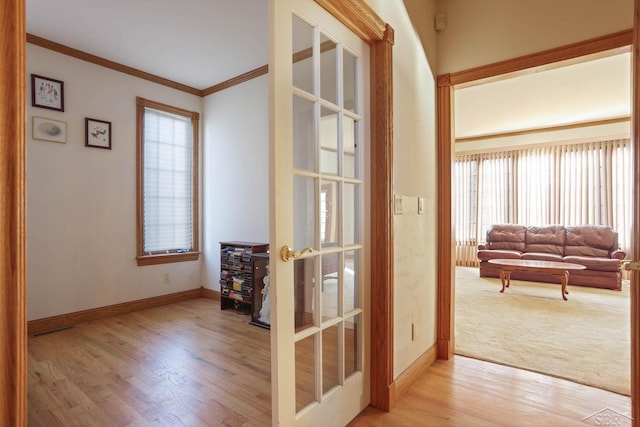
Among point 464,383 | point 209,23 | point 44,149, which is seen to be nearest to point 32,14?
point 44,149

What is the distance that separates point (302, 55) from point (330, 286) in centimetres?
109

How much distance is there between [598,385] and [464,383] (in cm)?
87

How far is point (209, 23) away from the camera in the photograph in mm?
2918

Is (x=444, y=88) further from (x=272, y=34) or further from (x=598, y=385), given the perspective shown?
(x=598, y=385)

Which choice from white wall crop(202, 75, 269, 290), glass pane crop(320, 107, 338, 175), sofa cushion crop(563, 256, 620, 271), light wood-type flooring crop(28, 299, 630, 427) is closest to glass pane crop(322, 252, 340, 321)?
glass pane crop(320, 107, 338, 175)

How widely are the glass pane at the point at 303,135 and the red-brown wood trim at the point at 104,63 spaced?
329cm

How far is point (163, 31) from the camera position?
3.05 metres

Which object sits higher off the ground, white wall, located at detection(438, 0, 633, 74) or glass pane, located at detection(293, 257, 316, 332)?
white wall, located at detection(438, 0, 633, 74)

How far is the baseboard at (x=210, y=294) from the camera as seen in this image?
429 centimetres

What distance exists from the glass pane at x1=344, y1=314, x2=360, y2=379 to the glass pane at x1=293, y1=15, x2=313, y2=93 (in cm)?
120

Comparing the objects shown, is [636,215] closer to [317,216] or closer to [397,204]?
[397,204]

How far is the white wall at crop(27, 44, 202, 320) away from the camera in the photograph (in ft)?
10.2

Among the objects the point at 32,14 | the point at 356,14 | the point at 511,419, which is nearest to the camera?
the point at 356,14

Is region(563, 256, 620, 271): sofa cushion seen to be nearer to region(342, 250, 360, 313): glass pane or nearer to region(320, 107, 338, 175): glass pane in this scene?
region(342, 250, 360, 313): glass pane
